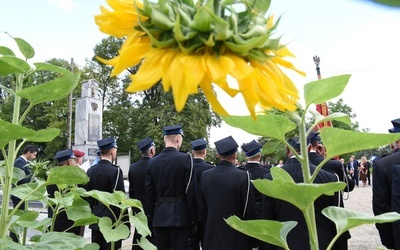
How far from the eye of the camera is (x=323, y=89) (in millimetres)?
1128

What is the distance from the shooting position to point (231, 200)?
525 centimetres

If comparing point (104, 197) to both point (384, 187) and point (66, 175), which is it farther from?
point (384, 187)

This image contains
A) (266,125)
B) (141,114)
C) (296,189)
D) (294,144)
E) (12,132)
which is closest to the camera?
(296,189)

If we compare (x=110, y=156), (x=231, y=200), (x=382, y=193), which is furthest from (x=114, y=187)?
(x=382, y=193)

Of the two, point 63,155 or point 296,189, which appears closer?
point 296,189

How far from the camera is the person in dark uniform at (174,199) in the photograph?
609 cm

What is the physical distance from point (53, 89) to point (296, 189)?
94 centimetres

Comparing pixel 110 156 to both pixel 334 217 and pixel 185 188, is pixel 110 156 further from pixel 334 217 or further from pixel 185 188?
pixel 334 217

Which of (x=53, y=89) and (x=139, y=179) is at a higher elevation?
(x=53, y=89)

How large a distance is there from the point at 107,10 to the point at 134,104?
A: 4585 cm

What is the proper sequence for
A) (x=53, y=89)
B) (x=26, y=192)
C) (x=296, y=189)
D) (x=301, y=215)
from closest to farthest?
(x=296, y=189) < (x=53, y=89) < (x=26, y=192) < (x=301, y=215)

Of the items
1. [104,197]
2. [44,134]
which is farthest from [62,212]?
[44,134]

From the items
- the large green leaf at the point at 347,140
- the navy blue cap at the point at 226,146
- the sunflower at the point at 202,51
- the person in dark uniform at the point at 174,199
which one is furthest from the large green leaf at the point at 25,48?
the person in dark uniform at the point at 174,199

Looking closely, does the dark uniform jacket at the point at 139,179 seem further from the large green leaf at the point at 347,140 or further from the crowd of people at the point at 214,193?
the large green leaf at the point at 347,140
